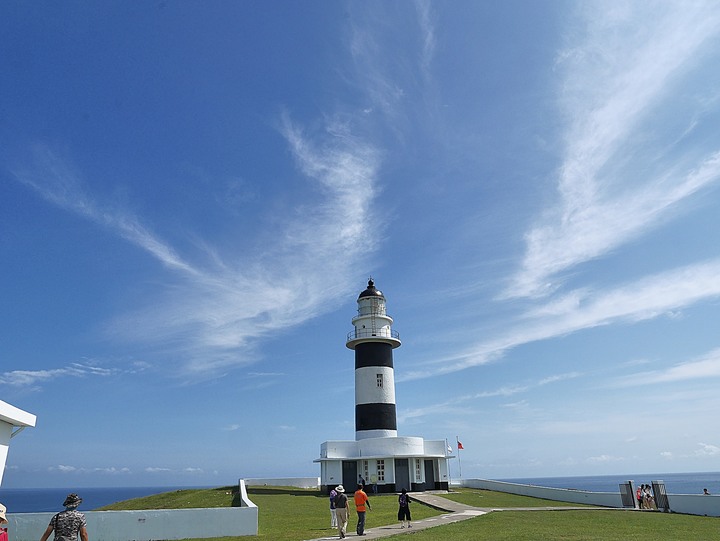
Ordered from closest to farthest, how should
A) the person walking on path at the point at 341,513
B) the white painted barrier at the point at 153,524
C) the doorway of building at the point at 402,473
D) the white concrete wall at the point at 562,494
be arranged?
1. the person walking on path at the point at 341,513
2. the white painted barrier at the point at 153,524
3. the white concrete wall at the point at 562,494
4. the doorway of building at the point at 402,473

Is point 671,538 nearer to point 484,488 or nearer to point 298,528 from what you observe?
Result: point 298,528

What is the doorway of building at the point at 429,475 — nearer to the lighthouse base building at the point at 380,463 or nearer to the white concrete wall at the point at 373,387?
the lighthouse base building at the point at 380,463

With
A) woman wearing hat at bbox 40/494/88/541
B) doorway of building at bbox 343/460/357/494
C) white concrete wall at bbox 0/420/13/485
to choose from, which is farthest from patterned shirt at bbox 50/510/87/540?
doorway of building at bbox 343/460/357/494

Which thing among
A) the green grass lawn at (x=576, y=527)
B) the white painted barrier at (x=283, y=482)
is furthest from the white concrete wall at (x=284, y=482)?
the green grass lawn at (x=576, y=527)

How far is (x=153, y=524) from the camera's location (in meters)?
15.1

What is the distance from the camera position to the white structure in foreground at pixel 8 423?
46.6 ft

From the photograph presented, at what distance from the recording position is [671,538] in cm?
1328

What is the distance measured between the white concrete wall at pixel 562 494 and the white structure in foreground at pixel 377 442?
3.37 metres

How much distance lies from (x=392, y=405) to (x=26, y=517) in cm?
2188

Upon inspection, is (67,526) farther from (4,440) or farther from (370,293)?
(370,293)

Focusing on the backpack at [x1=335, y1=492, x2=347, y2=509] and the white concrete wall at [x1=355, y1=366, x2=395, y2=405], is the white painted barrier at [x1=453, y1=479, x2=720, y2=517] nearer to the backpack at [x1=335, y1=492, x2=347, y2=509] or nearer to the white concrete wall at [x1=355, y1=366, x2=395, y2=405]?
the white concrete wall at [x1=355, y1=366, x2=395, y2=405]

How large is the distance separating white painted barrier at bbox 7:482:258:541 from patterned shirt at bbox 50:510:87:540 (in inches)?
303

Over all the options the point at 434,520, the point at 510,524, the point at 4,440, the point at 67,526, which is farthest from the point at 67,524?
the point at 434,520

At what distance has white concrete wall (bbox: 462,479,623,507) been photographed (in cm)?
2378
